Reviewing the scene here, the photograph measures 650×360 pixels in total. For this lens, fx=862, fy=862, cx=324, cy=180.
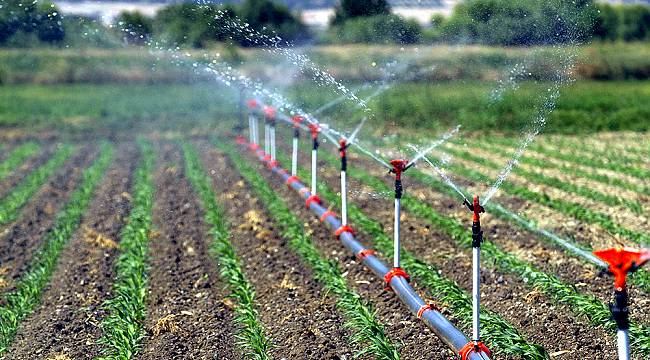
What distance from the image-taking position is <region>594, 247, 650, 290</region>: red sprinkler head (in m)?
3.59

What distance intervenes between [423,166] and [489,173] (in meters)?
1.04

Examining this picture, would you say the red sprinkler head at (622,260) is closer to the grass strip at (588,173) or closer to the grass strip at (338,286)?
the grass strip at (338,286)

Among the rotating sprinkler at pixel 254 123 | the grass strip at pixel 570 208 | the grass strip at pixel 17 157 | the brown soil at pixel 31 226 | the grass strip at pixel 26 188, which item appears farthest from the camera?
the rotating sprinkler at pixel 254 123

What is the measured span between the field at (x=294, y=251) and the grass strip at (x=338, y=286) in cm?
2

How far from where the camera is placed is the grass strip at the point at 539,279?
5650 millimetres

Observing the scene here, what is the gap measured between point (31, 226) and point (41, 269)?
2377 millimetres

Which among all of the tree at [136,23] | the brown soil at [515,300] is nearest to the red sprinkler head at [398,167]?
the brown soil at [515,300]

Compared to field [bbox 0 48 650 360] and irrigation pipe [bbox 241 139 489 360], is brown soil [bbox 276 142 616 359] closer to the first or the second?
field [bbox 0 48 650 360]

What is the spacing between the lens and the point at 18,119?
25.3m

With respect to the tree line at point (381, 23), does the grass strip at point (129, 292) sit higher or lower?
lower

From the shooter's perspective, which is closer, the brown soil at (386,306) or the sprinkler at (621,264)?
the sprinkler at (621,264)

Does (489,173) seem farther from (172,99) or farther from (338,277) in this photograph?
(172,99)

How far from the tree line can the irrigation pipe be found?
2.58m

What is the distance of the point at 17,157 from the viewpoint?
17547mm
